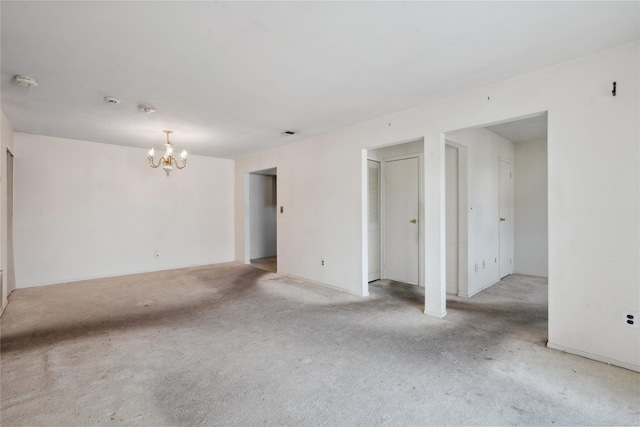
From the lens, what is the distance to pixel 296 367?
2.41 meters

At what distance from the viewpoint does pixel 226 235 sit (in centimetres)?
718

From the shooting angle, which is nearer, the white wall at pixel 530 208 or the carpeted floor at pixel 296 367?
the carpeted floor at pixel 296 367

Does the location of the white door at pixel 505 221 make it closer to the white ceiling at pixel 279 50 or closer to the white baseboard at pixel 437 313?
the white baseboard at pixel 437 313

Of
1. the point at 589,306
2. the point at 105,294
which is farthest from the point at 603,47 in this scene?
the point at 105,294

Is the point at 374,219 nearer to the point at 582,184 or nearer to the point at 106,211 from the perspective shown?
the point at 582,184

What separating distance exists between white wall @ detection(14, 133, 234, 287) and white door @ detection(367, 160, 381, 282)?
3670 millimetres

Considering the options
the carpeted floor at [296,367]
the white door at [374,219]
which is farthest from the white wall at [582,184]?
the white door at [374,219]

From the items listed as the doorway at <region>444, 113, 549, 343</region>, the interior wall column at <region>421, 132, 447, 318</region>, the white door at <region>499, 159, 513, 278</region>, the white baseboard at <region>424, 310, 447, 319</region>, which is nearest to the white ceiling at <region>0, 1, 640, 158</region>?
the interior wall column at <region>421, 132, 447, 318</region>

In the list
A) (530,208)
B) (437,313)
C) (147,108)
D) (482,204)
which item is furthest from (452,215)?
(147,108)

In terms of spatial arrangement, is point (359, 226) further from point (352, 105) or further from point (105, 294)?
point (105, 294)

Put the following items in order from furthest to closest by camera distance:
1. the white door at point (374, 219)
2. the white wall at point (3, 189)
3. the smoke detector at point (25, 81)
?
the white door at point (374, 219) < the white wall at point (3, 189) < the smoke detector at point (25, 81)

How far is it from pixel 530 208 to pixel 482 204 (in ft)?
5.61

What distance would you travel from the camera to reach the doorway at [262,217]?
7.53 metres

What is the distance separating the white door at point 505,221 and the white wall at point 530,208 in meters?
0.19
